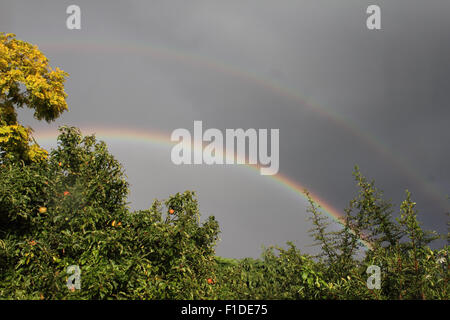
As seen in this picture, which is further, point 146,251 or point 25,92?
point 25,92

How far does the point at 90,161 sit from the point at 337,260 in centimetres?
668

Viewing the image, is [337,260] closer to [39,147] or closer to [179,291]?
[179,291]

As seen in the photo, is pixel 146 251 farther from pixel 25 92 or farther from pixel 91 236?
pixel 25 92

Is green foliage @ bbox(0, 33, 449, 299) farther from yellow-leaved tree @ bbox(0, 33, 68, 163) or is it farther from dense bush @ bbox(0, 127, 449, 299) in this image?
yellow-leaved tree @ bbox(0, 33, 68, 163)

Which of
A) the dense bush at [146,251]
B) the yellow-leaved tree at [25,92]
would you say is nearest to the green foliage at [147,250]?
the dense bush at [146,251]

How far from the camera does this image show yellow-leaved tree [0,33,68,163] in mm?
15344

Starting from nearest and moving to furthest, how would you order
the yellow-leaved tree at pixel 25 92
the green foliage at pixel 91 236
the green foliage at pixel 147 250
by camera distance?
1. the green foliage at pixel 147 250
2. the green foliage at pixel 91 236
3. the yellow-leaved tree at pixel 25 92

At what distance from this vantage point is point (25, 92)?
55.5 feet

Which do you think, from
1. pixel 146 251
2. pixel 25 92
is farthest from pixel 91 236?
pixel 25 92

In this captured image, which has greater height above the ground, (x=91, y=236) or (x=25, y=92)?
(x=25, y=92)

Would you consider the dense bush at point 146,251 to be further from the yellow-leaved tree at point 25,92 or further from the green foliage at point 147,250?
the yellow-leaved tree at point 25,92

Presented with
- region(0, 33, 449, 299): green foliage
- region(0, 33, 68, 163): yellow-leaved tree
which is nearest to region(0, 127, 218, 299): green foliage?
region(0, 33, 449, 299): green foliage

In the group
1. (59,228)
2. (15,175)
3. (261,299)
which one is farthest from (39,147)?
(261,299)

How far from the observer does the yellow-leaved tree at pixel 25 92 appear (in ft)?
50.3
